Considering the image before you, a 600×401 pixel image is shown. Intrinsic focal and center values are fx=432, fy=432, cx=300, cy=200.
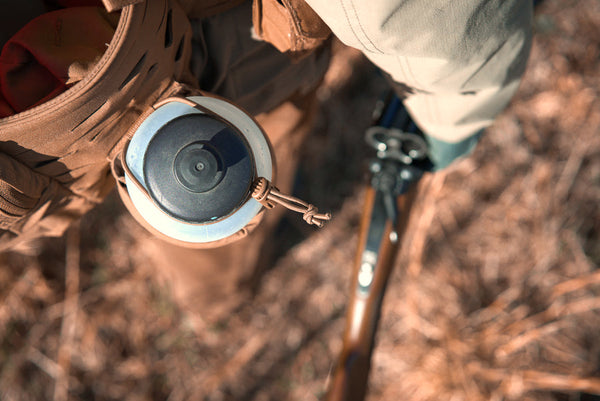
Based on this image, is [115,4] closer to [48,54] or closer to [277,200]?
[48,54]

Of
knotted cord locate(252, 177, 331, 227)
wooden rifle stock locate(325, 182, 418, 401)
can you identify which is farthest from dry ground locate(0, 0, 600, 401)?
knotted cord locate(252, 177, 331, 227)

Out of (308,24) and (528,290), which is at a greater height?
(308,24)

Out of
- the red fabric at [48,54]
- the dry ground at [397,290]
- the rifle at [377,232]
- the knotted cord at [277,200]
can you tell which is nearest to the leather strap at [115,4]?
the red fabric at [48,54]

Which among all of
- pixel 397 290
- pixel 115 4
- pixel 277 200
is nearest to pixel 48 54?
pixel 115 4

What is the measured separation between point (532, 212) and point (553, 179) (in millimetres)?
145

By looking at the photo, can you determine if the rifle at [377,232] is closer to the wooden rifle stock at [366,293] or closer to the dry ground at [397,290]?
the wooden rifle stock at [366,293]

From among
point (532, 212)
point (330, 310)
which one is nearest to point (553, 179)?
point (532, 212)

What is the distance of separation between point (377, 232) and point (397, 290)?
447 mm

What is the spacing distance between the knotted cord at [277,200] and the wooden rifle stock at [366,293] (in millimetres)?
583

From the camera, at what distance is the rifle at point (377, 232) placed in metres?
1.19

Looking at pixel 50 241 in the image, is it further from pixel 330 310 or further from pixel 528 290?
pixel 528 290

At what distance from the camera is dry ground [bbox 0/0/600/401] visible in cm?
152

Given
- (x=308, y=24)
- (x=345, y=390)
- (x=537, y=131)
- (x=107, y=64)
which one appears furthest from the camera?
(x=537, y=131)

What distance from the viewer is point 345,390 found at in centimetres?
122
